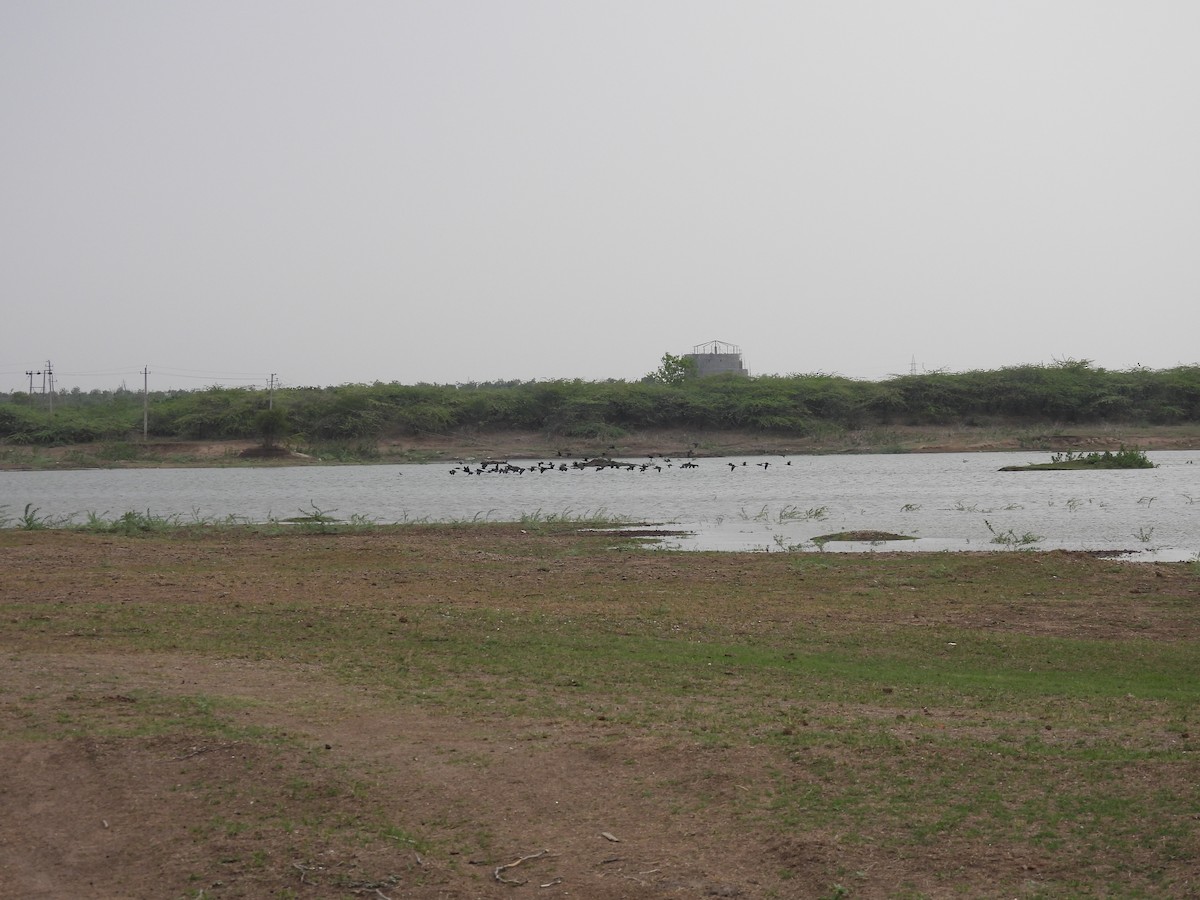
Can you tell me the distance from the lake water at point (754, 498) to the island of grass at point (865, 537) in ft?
1.52

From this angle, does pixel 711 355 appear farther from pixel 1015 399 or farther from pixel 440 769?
pixel 440 769

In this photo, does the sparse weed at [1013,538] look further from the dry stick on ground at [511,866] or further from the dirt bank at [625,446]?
the dirt bank at [625,446]

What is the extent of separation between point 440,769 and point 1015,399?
80417 millimetres

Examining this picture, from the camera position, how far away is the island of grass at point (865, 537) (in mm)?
24250

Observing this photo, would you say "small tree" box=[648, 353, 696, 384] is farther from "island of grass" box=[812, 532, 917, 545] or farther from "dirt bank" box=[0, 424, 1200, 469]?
"island of grass" box=[812, 532, 917, 545]

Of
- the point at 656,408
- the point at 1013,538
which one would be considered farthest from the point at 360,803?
the point at 656,408

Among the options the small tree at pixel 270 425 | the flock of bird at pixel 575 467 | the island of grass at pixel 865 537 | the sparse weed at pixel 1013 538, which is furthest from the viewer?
the small tree at pixel 270 425

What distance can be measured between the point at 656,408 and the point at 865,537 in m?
58.7

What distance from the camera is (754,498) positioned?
3806 centimetres

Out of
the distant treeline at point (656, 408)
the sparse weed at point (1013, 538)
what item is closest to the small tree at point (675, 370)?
the distant treeline at point (656, 408)

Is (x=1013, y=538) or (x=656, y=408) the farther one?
(x=656, y=408)

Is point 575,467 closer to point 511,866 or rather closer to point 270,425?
point 270,425

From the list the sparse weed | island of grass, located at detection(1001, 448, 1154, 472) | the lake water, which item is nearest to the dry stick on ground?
the lake water

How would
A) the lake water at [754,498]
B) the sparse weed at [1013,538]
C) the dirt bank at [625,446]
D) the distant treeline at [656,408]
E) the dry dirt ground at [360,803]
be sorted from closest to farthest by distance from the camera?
the dry dirt ground at [360,803] → the sparse weed at [1013,538] → the lake water at [754,498] → the dirt bank at [625,446] → the distant treeline at [656,408]
